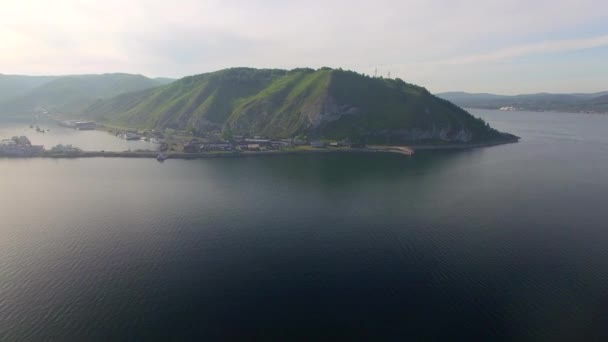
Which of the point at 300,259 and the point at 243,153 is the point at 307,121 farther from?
the point at 300,259

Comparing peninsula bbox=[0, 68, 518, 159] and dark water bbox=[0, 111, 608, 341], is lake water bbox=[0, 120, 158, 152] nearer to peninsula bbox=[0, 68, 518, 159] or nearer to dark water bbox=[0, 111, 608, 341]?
peninsula bbox=[0, 68, 518, 159]

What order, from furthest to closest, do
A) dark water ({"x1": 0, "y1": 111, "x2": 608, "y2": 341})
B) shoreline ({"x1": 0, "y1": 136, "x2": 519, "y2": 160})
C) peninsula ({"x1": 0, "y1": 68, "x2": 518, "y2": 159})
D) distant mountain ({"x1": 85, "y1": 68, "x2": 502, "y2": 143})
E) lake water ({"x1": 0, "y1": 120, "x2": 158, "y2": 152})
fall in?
distant mountain ({"x1": 85, "y1": 68, "x2": 502, "y2": 143})
lake water ({"x1": 0, "y1": 120, "x2": 158, "y2": 152})
peninsula ({"x1": 0, "y1": 68, "x2": 518, "y2": 159})
shoreline ({"x1": 0, "y1": 136, "x2": 519, "y2": 160})
dark water ({"x1": 0, "y1": 111, "x2": 608, "y2": 341})

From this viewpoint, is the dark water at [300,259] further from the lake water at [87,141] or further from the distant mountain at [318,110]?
the distant mountain at [318,110]

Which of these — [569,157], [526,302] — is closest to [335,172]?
[526,302]

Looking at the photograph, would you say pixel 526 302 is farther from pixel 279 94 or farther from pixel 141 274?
pixel 279 94

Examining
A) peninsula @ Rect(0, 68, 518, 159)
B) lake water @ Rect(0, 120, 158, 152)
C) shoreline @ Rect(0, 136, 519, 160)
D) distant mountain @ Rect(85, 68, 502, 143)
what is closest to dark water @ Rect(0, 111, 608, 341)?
shoreline @ Rect(0, 136, 519, 160)

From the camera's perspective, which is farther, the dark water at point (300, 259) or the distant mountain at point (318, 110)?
the distant mountain at point (318, 110)

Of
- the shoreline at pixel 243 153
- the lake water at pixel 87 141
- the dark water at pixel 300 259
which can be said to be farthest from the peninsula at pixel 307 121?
the dark water at pixel 300 259
